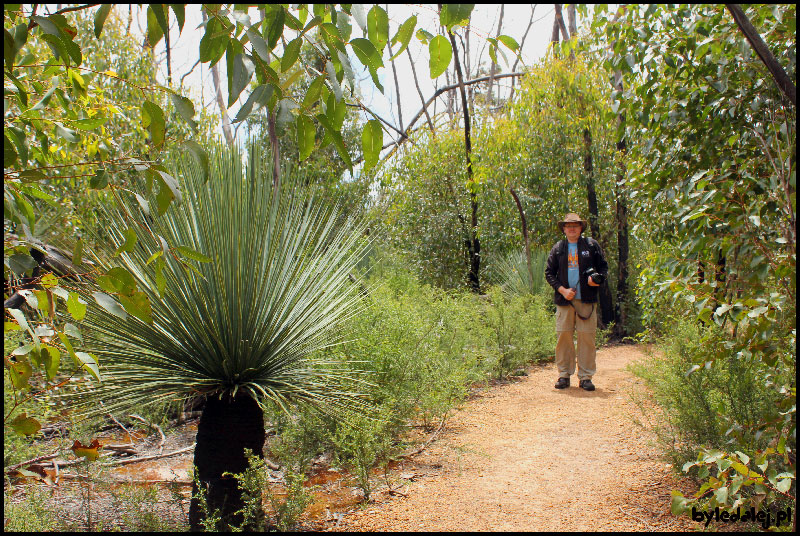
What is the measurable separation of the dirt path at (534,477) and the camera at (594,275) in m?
1.13

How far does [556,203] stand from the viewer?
418 inches

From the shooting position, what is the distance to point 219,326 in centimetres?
288

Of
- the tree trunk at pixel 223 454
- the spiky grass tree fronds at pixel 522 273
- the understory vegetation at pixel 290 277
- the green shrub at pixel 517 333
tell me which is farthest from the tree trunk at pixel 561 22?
the tree trunk at pixel 223 454

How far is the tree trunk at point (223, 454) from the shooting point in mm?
2910

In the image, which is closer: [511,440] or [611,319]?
[511,440]

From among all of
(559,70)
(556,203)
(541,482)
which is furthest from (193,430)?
(559,70)

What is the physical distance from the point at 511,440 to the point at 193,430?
2.67 meters

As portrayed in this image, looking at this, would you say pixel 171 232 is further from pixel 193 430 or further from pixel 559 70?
pixel 559 70

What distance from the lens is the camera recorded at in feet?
19.3

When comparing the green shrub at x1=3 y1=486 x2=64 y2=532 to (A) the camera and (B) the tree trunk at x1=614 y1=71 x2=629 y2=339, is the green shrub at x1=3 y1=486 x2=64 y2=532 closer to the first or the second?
(A) the camera

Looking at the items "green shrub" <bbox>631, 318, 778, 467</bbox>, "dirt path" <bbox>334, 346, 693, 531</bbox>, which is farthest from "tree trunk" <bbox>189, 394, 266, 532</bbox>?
"green shrub" <bbox>631, 318, 778, 467</bbox>

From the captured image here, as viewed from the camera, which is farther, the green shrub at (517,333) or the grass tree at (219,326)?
the green shrub at (517,333)

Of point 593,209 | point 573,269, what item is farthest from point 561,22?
point 573,269

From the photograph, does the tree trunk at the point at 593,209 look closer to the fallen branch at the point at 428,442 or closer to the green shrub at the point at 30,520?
the fallen branch at the point at 428,442
